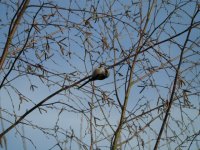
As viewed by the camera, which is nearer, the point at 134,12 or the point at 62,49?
the point at 62,49

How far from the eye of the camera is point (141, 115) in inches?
Answer: 104

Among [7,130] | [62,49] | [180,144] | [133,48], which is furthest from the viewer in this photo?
[133,48]

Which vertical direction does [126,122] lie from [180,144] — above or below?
above

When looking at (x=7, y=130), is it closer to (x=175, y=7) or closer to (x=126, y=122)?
(x=126, y=122)

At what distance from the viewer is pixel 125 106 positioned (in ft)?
8.36

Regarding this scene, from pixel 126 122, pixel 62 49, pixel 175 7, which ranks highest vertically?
pixel 175 7

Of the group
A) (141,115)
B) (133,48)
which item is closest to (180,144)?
(141,115)

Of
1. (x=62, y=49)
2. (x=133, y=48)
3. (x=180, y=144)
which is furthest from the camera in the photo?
(x=133, y=48)

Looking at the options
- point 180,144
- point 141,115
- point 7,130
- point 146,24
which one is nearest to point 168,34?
point 146,24

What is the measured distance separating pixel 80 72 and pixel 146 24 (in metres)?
0.66

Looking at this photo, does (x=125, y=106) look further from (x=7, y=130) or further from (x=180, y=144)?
(x=7, y=130)

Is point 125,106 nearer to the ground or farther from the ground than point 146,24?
nearer to the ground

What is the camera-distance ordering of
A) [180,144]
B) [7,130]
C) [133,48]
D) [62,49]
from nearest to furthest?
[7,130] < [180,144] < [62,49] < [133,48]

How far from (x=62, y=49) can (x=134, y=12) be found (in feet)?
2.44
